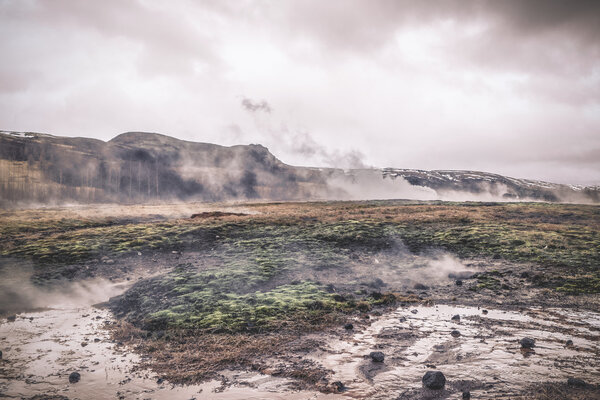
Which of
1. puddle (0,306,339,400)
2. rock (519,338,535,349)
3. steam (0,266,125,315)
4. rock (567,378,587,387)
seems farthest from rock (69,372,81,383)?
rock (519,338,535,349)

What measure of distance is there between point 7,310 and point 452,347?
16731mm

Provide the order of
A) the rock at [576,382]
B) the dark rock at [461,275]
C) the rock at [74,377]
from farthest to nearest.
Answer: the dark rock at [461,275] < the rock at [74,377] < the rock at [576,382]

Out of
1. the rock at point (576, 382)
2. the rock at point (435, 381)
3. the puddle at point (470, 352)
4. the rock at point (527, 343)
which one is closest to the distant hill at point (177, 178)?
the puddle at point (470, 352)

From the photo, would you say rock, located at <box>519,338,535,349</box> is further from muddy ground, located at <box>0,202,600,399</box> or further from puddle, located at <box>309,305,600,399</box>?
muddy ground, located at <box>0,202,600,399</box>

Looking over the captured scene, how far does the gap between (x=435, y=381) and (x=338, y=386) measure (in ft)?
6.90

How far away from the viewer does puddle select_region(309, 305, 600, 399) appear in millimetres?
6637

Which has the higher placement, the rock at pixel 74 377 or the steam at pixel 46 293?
the rock at pixel 74 377

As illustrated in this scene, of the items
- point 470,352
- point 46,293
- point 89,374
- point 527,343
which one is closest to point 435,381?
point 470,352

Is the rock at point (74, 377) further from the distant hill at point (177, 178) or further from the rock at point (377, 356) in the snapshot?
the distant hill at point (177, 178)

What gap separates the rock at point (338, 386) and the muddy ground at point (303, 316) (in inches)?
1.1

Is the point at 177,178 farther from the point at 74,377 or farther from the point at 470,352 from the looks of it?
the point at 470,352

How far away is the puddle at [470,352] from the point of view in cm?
664

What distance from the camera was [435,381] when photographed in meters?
6.36

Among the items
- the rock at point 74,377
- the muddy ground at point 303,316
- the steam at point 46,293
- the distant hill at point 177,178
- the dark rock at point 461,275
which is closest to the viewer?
the muddy ground at point 303,316
